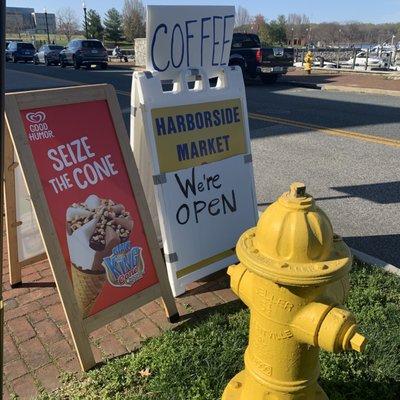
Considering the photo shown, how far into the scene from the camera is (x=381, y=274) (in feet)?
11.6

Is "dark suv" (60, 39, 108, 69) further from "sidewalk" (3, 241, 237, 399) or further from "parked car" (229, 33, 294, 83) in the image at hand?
"sidewalk" (3, 241, 237, 399)

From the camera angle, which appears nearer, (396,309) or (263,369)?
(263,369)

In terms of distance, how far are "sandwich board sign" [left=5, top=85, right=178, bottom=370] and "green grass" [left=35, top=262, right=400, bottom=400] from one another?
214 mm

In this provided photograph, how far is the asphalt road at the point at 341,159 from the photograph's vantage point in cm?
480

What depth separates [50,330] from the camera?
3.08 metres

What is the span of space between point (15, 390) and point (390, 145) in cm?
735

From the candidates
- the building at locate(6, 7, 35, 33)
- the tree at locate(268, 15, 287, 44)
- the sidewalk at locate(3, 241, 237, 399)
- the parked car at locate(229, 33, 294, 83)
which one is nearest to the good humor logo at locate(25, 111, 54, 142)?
the sidewalk at locate(3, 241, 237, 399)

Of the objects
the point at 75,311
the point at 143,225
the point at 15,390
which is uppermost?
the point at 143,225

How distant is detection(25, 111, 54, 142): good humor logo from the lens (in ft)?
8.46

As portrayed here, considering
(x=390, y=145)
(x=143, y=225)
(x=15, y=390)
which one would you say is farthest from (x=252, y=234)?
(x=390, y=145)

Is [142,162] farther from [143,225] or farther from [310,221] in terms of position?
[310,221]

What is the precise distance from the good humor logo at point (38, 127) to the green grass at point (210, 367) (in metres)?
1.48

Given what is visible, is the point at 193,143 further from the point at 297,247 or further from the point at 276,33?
the point at 276,33

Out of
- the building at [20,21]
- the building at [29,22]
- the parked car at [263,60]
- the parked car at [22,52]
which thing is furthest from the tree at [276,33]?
the building at [20,21]
